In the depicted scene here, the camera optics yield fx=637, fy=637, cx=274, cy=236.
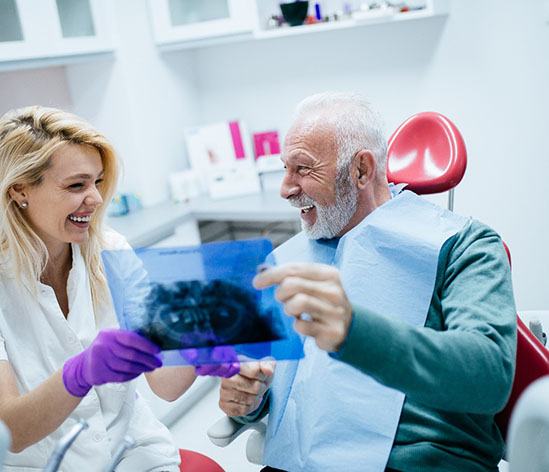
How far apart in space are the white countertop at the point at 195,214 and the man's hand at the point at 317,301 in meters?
1.68

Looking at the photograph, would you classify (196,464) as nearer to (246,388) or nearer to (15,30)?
(246,388)

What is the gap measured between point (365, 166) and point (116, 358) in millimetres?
780

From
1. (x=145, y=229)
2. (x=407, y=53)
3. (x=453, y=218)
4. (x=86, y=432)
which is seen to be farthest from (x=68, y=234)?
(x=407, y=53)

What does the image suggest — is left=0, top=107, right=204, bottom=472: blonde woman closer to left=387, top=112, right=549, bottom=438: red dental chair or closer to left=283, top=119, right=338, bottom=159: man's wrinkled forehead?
left=283, top=119, right=338, bottom=159: man's wrinkled forehead

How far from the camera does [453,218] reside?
146cm

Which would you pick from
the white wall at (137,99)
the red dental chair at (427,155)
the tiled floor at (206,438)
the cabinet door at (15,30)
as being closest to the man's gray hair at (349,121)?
the red dental chair at (427,155)

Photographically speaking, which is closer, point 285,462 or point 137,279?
point 137,279

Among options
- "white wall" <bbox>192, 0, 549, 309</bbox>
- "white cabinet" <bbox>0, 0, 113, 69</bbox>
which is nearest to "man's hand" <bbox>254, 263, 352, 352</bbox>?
"white cabinet" <bbox>0, 0, 113, 69</bbox>

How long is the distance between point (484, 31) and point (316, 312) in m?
2.18

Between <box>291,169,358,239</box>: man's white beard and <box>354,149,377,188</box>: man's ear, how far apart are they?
1.1 inches

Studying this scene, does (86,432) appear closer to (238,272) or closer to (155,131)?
(238,272)

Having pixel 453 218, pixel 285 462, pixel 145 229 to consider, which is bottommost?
pixel 285 462

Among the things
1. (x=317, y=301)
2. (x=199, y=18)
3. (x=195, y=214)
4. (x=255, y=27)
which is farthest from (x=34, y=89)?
(x=317, y=301)

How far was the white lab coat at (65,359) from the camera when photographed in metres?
1.41
